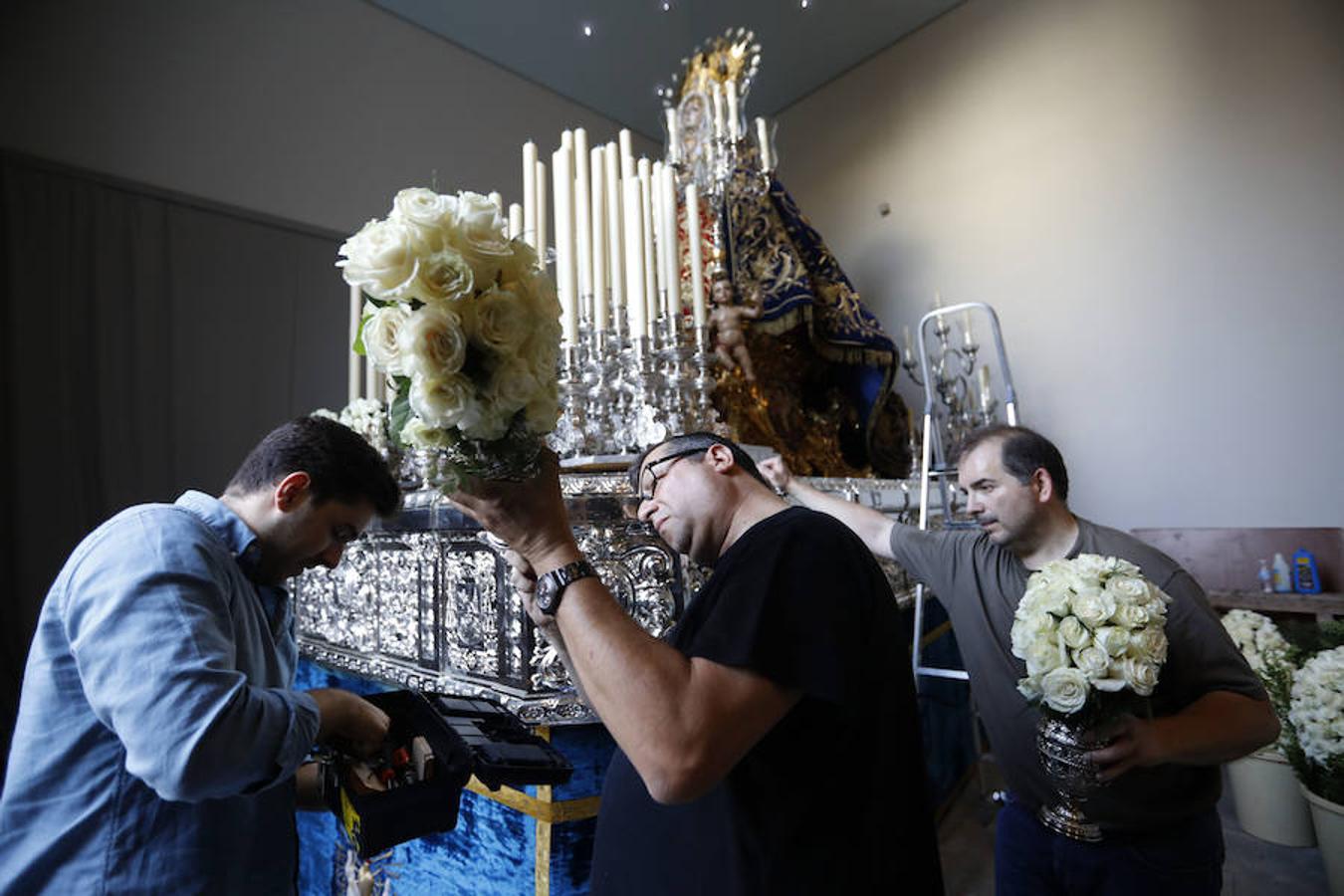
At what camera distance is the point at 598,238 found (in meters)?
2.42

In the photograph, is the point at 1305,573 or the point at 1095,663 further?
the point at 1305,573

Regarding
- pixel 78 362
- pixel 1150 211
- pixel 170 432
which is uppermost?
pixel 1150 211

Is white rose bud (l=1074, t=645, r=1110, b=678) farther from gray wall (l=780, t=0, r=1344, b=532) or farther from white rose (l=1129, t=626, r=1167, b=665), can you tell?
gray wall (l=780, t=0, r=1344, b=532)

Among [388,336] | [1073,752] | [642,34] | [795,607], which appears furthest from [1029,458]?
[642,34]

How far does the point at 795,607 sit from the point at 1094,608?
83 cm

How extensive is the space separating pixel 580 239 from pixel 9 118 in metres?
3.46

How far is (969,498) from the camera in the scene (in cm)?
186

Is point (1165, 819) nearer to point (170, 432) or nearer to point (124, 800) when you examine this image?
point (124, 800)

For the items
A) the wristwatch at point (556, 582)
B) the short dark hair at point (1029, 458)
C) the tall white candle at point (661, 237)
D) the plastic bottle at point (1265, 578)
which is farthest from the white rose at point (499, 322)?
the plastic bottle at point (1265, 578)

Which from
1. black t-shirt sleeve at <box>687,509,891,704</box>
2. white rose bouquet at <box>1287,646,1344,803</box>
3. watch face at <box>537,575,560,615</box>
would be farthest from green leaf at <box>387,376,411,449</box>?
white rose bouquet at <box>1287,646,1344,803</box>

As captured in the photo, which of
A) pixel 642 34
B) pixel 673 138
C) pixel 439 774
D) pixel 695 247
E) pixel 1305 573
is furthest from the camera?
pixel 642 34

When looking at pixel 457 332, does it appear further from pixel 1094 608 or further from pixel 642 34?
pixel 642 34

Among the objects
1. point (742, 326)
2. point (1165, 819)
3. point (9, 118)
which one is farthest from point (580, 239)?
point (9, 118)

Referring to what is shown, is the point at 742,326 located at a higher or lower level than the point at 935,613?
higher
